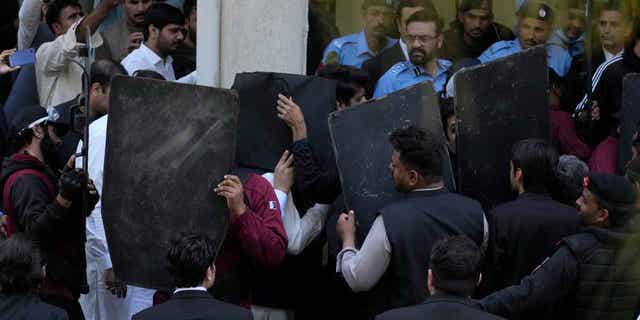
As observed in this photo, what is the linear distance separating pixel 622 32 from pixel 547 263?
246 centimetres

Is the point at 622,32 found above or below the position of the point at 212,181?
above

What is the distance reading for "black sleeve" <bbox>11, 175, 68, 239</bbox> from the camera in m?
7.05

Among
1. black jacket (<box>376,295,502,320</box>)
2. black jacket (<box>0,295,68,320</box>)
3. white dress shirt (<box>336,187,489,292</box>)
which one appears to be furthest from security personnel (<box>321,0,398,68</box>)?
black jacket (<box>376,295,502,320</box>)

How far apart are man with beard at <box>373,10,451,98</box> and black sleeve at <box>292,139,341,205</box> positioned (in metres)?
1.60

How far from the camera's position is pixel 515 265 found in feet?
21.3

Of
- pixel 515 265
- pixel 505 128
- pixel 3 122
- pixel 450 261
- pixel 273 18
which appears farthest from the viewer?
pixel 3 122

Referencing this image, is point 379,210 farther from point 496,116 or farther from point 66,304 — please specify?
point 66,304

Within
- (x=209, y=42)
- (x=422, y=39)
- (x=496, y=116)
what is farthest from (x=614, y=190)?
(x=209, y=42)

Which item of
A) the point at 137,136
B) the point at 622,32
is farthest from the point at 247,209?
the point at 622,32

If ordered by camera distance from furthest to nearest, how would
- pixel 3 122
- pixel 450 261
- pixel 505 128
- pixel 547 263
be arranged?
pixel 3 122 < pixel 505 128 < pixel 547 263 < pixel 450 261

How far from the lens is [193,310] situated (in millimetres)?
5734

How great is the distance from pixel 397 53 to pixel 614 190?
304 centimetres

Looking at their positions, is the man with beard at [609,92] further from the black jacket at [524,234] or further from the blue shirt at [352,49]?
the blue shirt at [352,49]

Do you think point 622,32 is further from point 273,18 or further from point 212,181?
point 212,181
